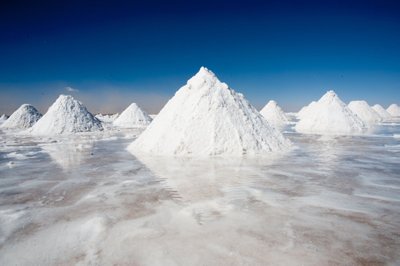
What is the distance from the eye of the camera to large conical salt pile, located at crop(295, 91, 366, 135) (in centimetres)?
2973

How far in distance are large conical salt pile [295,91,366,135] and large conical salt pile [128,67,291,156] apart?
696 inches

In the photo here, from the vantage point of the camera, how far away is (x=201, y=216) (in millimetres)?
4988

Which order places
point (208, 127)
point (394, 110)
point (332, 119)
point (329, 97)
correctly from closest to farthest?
point (208, 127)
point (332, 119)
point (329, 97)
point (394, 110)

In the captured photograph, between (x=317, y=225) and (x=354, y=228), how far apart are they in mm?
528

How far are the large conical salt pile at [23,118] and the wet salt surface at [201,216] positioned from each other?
35278mm

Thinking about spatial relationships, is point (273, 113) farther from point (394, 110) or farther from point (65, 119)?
point (394, 110)

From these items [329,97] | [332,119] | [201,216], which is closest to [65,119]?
[201,216]

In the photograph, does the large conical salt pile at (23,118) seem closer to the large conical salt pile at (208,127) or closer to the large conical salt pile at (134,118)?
the large conical salt pile at (134,118)

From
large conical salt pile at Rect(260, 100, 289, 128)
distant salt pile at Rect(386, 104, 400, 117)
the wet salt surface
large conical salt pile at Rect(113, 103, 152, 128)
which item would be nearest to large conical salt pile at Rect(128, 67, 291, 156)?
the wet salt surface

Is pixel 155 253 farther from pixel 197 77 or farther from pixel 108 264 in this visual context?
pixel 197 77

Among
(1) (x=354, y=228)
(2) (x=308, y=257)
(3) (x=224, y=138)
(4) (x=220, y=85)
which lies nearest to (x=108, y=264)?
(2) (x=308, y=257)

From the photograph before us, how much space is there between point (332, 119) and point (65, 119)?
89.1 ft

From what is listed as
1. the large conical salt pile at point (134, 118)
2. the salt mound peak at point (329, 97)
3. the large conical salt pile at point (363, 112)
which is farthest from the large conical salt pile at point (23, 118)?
the large conical salt pile at point (363, 112)

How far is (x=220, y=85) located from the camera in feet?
48.5
